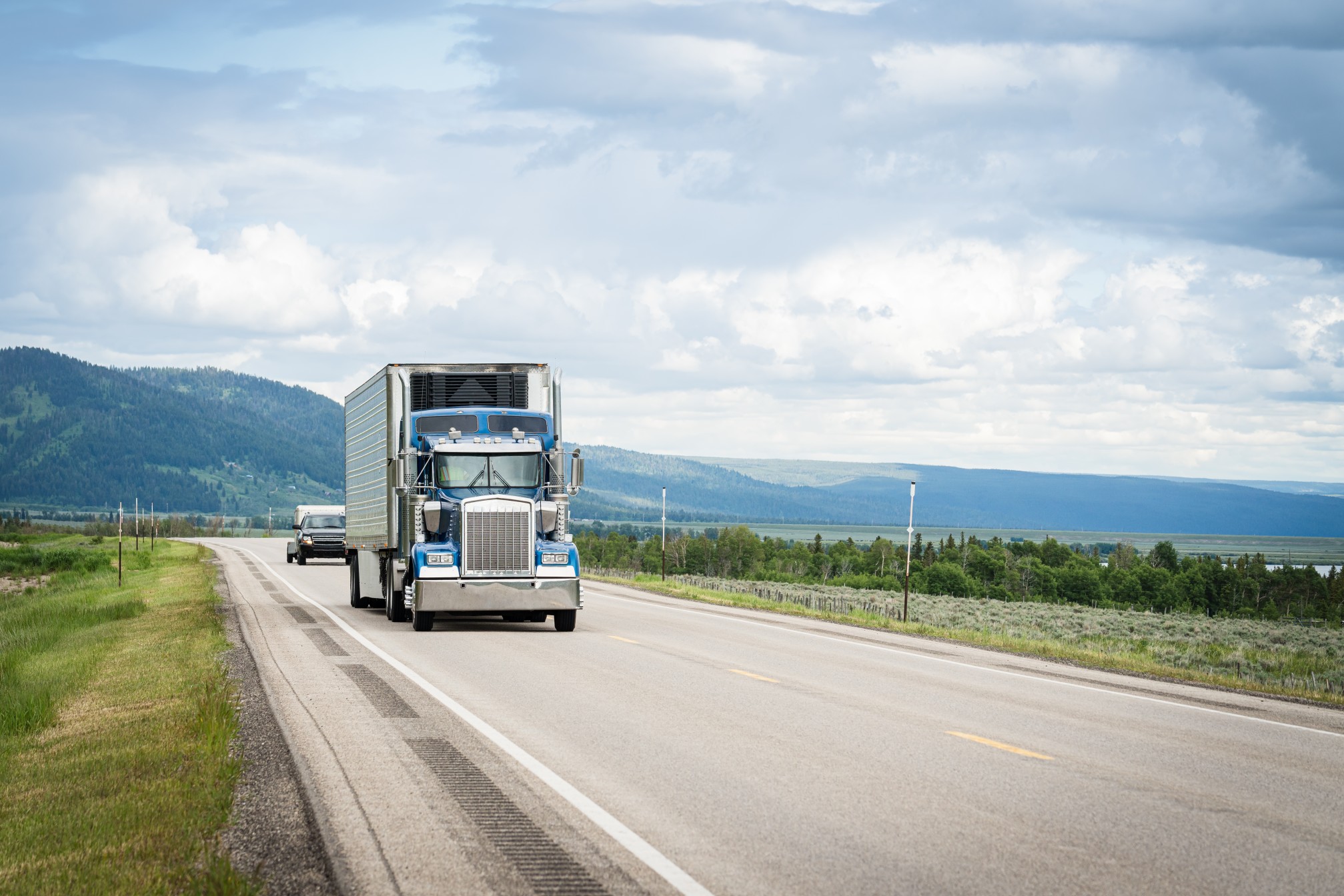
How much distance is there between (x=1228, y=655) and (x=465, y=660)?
1389cm

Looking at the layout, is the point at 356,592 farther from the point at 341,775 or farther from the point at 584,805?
the point at 584,805

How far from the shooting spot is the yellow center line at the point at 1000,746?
1056 cm

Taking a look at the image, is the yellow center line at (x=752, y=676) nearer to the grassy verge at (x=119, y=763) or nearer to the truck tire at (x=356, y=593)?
the grassy verge at (x=119, y=763)

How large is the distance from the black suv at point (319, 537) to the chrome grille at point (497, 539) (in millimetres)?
33947

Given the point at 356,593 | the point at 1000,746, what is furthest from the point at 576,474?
the point at 1000,746

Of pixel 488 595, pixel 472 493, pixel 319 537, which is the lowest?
pixel 319 537

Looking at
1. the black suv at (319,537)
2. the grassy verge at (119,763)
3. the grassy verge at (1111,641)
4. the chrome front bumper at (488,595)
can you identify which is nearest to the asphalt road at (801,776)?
the grassy verge at (119,763)

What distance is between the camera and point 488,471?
2297 cm

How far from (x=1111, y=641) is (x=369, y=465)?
1655 centimetres

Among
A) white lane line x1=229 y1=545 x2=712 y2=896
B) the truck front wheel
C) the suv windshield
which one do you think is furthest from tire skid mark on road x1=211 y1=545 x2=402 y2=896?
the suv windshield

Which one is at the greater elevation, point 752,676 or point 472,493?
point 472,493

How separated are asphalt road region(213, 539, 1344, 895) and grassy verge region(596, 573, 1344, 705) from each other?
2238mm

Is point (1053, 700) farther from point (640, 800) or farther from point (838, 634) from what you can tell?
point (838, 634)

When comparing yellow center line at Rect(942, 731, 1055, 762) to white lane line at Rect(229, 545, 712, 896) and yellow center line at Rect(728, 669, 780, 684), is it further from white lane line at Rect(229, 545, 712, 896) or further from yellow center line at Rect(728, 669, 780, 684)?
yellow center line at Rect(728, 669, 780, 684)
